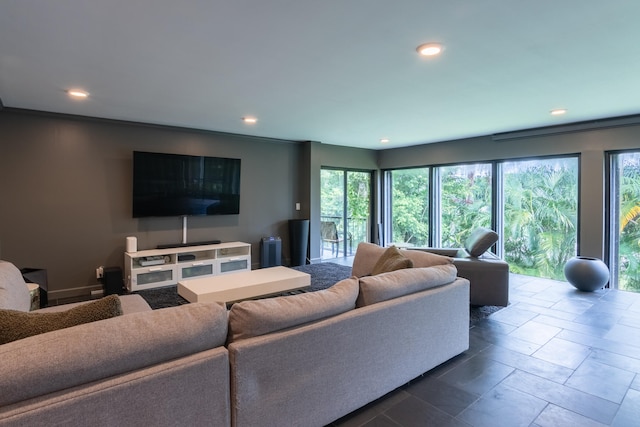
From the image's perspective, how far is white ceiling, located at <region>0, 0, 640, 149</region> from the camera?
6.54ft

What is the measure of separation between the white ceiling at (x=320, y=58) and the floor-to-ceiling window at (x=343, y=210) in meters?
2.72

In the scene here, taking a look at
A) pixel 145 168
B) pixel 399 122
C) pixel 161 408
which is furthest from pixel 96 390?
pixel 399 122

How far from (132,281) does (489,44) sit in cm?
474

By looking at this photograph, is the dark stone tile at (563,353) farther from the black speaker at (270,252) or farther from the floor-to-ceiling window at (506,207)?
the black speaker at (270,252)

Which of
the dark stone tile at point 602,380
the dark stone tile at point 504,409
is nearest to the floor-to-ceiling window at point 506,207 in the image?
the dark stone tile at point 602,380

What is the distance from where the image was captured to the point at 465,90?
343cm

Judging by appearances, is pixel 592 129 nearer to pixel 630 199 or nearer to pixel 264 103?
pixel 630 199

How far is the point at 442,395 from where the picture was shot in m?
2.20

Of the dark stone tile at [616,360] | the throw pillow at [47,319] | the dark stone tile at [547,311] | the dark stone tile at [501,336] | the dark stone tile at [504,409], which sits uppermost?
the throw pillow at [47,319]

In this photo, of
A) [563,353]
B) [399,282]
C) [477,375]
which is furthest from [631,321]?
[399,282]

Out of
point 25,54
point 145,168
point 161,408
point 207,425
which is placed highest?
point 25,54

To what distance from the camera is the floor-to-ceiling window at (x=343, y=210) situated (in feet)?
23.1

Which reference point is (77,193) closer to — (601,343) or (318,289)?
(318,289)

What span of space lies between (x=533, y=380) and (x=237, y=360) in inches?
83.3
